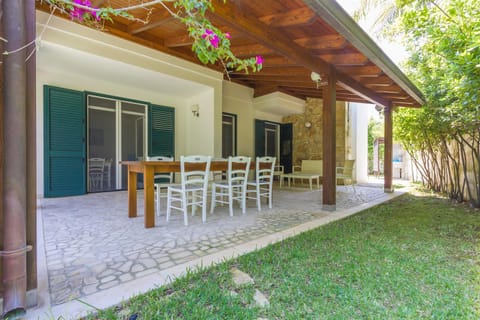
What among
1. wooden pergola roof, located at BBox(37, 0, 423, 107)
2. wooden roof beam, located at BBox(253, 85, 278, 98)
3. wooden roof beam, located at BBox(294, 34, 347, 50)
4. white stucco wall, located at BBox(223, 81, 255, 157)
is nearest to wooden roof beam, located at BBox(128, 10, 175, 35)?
wooden pergola roof, located at BBox(37, 0, 423, 107)

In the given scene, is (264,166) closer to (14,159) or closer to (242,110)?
(14,159)

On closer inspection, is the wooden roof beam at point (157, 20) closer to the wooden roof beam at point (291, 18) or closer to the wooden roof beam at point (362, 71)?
the wooden roof beam at point (291, 18)

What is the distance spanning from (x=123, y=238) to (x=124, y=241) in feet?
0.35

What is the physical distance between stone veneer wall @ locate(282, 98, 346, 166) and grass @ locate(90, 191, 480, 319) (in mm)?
5529

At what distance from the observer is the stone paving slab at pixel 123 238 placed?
73.0 inches

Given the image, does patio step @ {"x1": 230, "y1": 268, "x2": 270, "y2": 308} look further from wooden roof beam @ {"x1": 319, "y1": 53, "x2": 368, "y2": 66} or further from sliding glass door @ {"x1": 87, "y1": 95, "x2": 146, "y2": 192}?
sliding glass door @ {"x1": 87, "y1": 95, "x2": 146, "y2": 192}

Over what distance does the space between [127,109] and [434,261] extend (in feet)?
21.3

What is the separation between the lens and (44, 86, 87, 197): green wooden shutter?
491cm

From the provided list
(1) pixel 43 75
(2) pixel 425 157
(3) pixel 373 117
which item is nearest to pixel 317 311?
(1) pixel 43 75

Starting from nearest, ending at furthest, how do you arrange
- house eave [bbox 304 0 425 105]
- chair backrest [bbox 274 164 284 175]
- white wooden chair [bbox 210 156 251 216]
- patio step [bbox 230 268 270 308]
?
patio step [bbox 230 268 270 308], house eave [bbox 304 0 425 105], white wooden chair [bbox 210 156 251 216], chair backrest [bbox 274 164 284 175]

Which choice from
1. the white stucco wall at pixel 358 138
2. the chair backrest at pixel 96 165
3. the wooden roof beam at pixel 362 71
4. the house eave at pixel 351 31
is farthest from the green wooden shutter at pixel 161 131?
the white stucco wall at pixel 358 138

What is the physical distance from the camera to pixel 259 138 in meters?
8.73

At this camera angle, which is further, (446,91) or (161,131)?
(161,131)

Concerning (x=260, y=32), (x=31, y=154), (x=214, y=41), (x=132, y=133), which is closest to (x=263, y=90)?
(x=132, y=133)
